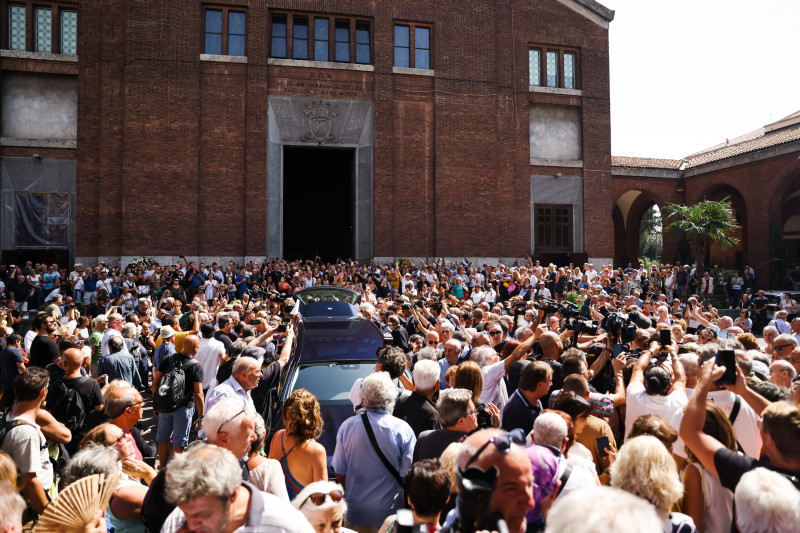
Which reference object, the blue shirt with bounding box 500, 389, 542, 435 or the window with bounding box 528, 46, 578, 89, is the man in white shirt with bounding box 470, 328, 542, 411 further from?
the window with bounding box 528, 46, 578, 89

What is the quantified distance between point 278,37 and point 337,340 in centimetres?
2053

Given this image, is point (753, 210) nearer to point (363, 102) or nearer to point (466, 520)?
point (363, 102)

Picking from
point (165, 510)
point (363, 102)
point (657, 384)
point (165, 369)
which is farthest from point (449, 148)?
point (165, 510)

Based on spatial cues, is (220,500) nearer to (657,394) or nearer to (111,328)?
(657,394)

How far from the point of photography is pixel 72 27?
2323 cm

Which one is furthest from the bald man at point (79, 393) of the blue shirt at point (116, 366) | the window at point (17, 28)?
the window at point (17, 28)

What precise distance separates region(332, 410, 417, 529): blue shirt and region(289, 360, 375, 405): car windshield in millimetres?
2442

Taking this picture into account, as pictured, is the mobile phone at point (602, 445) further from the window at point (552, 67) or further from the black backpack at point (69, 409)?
the window at point (552, 67)

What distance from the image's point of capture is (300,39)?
2478 centimetres

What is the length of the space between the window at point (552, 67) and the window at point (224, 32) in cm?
1308

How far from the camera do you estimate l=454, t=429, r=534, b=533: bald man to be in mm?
2311

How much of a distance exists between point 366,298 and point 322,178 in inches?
795

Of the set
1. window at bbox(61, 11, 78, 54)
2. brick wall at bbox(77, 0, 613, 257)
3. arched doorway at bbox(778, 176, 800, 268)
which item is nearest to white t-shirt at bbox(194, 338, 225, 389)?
brick wall at bbox(77, 0, 613, 257)

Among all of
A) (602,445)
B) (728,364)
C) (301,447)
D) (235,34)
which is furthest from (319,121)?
(728,364)
